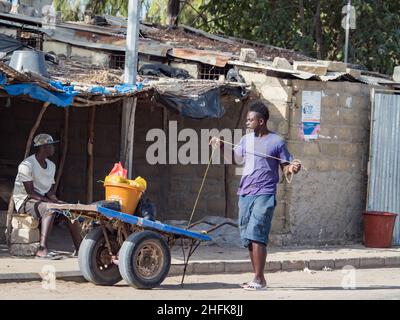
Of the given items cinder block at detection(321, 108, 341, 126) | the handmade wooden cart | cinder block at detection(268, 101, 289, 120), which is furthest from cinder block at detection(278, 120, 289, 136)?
the handmade wooden cart

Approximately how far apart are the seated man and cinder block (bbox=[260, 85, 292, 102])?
12.7 feet

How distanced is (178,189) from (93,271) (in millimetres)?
5844

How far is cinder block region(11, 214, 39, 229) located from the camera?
35.0 ft

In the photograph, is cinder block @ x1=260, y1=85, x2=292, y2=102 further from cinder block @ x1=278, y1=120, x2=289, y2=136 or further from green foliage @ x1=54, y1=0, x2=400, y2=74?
green foliage @ x1=54, y1=0, x2=400, y2=74

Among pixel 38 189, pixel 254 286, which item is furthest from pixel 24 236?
pixel 254 286

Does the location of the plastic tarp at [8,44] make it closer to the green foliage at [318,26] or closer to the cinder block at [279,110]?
the cinder block at [279,110]

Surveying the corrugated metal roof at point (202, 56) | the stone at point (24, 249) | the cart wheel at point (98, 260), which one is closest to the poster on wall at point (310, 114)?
the corrugated metal roof at point (202, 56)

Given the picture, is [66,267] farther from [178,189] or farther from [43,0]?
[43,0]

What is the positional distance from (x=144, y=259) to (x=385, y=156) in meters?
6.52

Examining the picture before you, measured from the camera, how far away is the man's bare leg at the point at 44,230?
1038cm

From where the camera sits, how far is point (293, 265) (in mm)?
11594

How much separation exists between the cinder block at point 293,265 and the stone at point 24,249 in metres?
3.31

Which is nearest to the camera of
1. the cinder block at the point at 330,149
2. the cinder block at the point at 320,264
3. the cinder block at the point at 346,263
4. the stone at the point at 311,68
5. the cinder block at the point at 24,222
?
the cinder block at the point at 24,222

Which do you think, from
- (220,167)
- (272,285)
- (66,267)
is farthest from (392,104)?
→ (66,267)
